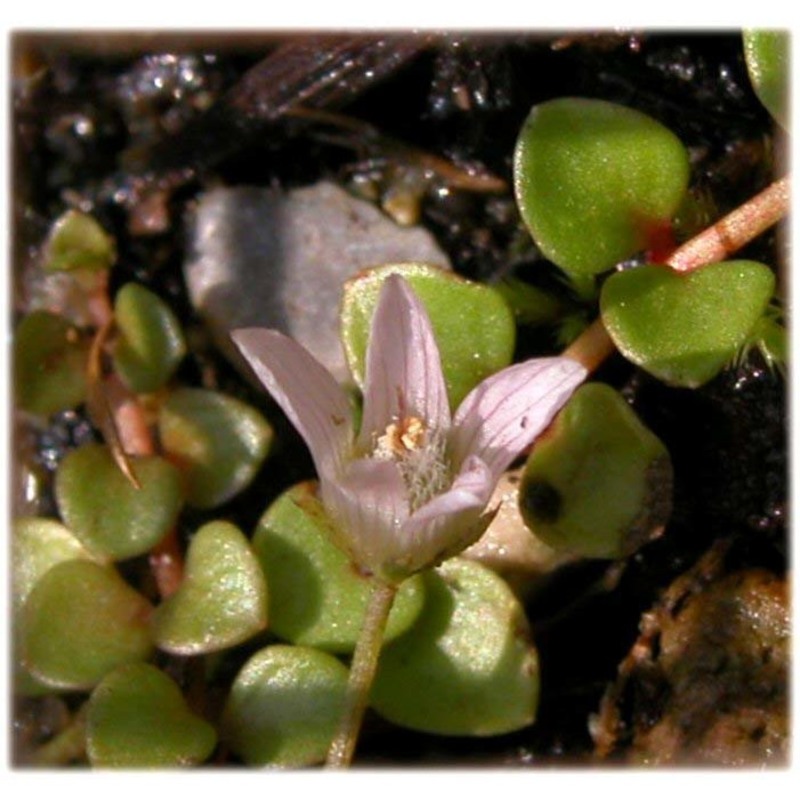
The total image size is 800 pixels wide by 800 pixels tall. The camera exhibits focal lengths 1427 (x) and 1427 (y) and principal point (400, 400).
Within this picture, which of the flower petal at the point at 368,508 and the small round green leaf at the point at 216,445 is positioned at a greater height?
the flower petal at the point at 368,508

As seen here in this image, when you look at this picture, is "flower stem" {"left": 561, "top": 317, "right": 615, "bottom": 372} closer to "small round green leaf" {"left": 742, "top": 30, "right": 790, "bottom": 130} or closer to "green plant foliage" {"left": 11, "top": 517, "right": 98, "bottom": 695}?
"small round green leaf" {"left": 742, "top": 30, "right": 790, "bottom": 130}

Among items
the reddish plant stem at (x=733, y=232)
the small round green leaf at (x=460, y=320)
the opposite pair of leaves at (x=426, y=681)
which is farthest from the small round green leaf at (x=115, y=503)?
the reddish plant stem at (x=733, y=232)

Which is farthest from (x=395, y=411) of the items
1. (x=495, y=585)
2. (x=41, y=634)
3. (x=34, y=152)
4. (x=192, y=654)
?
(x=34, y=152)

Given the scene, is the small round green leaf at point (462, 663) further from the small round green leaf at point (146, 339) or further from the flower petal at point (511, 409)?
the small round green leaf at point (146, 339)

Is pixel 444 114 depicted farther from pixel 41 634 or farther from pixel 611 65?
pixel 41 634

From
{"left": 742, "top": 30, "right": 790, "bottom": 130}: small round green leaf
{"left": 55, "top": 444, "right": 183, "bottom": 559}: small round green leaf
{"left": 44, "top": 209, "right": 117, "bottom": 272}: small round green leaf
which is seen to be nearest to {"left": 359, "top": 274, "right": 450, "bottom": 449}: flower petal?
{"left": 55, "top": 444, "right": 183, "bottom": 559}: small round green leaf

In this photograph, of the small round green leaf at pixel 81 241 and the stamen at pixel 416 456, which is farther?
the small round green leaf at pixel 81 241
